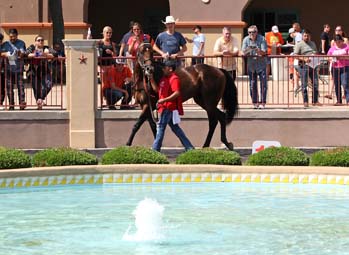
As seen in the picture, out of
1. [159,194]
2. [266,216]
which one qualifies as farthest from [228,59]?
[266,216]

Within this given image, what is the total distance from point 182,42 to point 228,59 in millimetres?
952

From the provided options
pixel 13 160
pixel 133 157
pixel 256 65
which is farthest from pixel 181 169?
pixel 256 65

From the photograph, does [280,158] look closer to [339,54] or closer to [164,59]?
[164,59]

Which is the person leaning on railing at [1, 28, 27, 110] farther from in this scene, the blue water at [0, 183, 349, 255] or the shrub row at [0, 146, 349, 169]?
the blue water at [0, 183, 349, 255]

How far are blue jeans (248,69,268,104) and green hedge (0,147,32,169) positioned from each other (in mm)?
5545

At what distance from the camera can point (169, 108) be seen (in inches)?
722

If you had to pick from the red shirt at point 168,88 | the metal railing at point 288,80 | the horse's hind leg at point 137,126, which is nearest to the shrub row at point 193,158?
the red shirt at point 168,88

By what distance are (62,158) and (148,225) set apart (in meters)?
4.45

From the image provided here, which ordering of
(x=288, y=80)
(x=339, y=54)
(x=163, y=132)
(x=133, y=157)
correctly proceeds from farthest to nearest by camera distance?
(x=339, y=54) < (x=288, y=80) < (x=163, y=132) < (x=133, y=157)

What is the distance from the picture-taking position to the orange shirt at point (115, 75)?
65.6ft

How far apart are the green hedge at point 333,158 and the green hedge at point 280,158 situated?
0.64 ft

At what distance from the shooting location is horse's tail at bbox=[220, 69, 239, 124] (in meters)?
19.3

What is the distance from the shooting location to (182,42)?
20828 mm

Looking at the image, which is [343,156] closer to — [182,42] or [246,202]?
[246,202]
